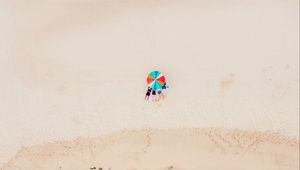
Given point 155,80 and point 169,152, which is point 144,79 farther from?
point 169,152

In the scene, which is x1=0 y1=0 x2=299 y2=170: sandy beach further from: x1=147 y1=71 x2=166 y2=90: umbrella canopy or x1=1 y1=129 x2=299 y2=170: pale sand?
x1=147 y1=71 x2=166 y2=90: umbrella canopy

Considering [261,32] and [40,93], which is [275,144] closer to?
[261,32]

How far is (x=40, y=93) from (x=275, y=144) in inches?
384

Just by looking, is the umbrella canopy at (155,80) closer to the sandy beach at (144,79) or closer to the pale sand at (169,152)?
the sandy beach at (144,79)

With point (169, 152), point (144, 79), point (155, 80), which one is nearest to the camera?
point (169, 152)

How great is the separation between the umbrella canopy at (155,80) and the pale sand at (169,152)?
5.97 feet

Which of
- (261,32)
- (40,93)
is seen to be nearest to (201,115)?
(261,32)

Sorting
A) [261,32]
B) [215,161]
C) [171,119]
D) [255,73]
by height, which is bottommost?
[215,161]

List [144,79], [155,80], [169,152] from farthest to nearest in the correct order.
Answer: [144,79]
[155,80]
[169,152]

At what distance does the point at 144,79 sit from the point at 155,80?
28.0 inches

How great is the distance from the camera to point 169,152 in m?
20.0

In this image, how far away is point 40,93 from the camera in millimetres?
20812

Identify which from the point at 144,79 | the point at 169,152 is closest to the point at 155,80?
the point at 144,79

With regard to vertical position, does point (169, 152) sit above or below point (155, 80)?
below
